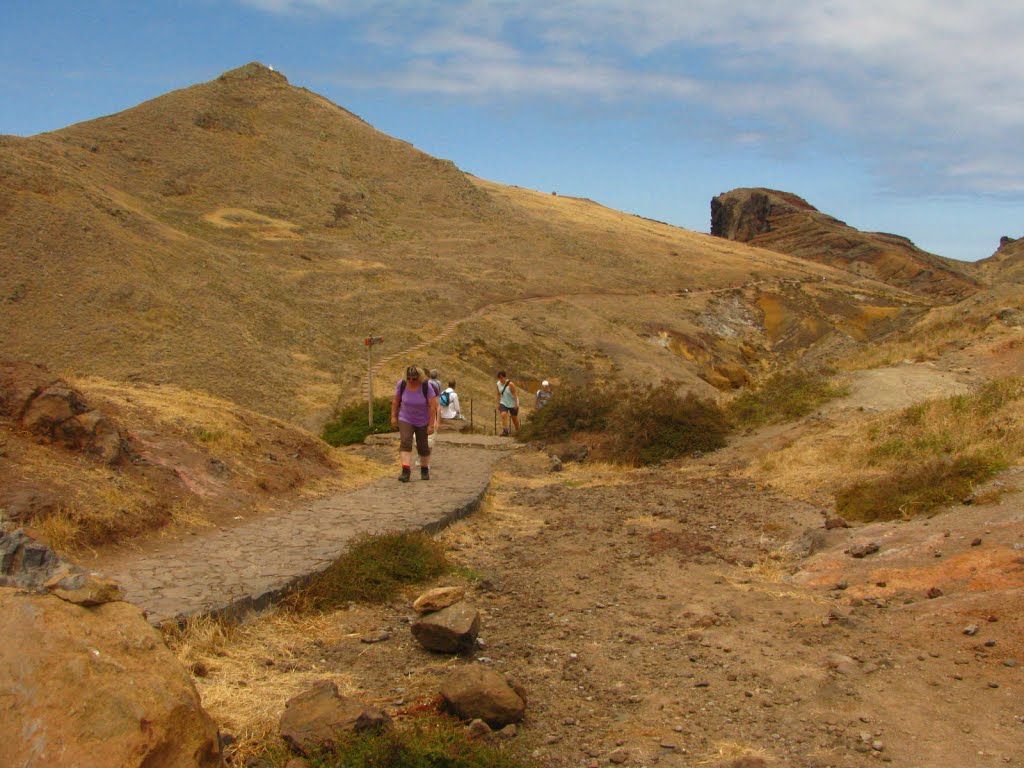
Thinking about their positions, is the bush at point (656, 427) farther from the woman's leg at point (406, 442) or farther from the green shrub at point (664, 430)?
the woman's leg at point (406, 442)

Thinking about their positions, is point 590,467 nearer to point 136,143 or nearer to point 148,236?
point 148,236

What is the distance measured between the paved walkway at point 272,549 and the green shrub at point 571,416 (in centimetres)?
551

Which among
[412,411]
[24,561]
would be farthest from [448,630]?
[412,411]

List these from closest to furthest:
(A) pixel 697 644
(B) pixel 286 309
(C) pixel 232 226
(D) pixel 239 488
Result: (A) pixel 697 644, (D) pixel 239 488, (B) pixel 286 309, (C) pixel 232 226

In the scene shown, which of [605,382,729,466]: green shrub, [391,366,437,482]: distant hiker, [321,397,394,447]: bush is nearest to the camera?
[391,366,437,482]: distant hiker

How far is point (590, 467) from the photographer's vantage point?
14.3m

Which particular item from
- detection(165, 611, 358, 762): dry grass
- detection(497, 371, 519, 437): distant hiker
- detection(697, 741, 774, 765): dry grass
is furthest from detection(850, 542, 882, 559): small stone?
detection(497, 371, 519, 437): distant hiker

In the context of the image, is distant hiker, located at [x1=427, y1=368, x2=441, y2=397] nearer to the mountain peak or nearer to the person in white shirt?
the person in white shirt

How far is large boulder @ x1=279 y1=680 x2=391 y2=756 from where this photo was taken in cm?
382

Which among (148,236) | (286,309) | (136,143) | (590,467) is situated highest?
(136,143)

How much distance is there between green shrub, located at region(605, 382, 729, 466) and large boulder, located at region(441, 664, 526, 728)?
32.5ft

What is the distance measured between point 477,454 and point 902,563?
30.4 feet

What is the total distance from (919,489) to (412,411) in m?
5.63

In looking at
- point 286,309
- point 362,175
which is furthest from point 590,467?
point 362,175
